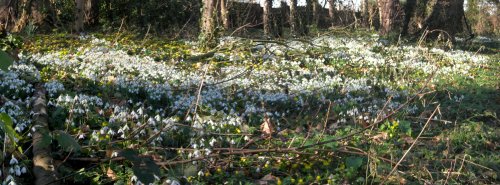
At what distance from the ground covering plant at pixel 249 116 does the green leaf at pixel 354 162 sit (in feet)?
0.04

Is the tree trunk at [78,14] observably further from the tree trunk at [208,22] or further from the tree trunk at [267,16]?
the tree trunk at [267,16]

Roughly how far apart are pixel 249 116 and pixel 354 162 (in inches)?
81.5

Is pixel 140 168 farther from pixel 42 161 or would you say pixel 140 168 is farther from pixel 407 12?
pixel 407 12

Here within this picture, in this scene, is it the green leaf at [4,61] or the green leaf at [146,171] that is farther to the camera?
the green leaf at [146,171]

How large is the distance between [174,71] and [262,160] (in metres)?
4.49

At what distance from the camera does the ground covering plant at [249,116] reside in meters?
3.91

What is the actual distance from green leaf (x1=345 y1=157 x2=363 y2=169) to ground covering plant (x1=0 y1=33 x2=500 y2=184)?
0.04 feet

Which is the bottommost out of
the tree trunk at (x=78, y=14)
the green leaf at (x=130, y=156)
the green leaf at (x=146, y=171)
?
the green leaf at (x=146, y=171)

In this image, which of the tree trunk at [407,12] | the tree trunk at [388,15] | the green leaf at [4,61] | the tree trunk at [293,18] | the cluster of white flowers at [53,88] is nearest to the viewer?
the green leaf at [4,61]

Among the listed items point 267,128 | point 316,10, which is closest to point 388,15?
point 316,10

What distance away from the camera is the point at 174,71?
8609mm

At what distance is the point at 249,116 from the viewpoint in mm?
5941

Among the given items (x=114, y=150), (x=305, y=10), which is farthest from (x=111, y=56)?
(x=305, y=10)

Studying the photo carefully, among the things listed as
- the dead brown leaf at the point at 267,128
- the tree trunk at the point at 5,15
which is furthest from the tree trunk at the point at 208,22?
the dead brown leaf at the point at 267,128
